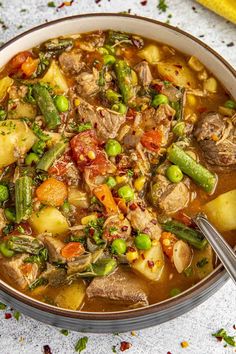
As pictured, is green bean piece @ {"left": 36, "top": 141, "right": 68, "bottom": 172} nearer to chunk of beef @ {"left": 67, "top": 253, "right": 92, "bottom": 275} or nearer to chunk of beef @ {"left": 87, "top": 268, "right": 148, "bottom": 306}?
chunk of beef @ {"left": 67, "top": 253, "right": 92, "bottom": 275}

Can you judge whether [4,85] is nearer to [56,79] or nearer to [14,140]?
[56,79]

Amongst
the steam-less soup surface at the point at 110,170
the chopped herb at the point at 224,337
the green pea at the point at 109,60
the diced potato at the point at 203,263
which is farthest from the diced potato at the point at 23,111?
the chopped herb at the point at 224,337

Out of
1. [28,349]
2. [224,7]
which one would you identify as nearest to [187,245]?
[28,349]

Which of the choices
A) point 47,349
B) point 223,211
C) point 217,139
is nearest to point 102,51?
point 217,139

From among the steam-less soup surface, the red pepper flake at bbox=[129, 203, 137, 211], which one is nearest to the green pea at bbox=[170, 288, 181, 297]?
the steam-less soup surface

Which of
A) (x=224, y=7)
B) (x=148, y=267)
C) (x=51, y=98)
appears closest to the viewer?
(x=148, y=267)

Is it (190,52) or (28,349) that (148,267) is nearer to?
(28,349)
